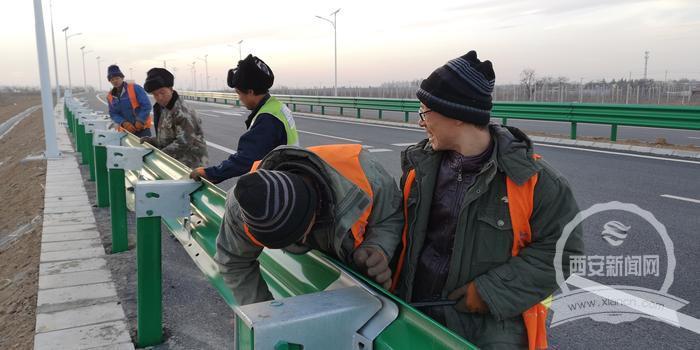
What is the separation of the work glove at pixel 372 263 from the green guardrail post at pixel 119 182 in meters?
3.08

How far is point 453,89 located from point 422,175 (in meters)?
0.34

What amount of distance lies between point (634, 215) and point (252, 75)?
15.7 feet

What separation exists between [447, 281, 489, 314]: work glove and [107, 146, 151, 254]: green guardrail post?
3.26 m

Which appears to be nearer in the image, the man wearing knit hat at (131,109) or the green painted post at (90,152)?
the man wearing knit hat at (131,109)

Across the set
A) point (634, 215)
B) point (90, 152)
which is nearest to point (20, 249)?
point (90, 152)

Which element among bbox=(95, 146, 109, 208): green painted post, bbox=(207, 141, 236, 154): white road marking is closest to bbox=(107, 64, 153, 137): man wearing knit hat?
bbox=(95, 146, 109, 208): green painted post

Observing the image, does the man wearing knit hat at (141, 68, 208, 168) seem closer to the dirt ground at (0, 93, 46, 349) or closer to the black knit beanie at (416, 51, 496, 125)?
the dirt ground at (0, 93, 46, 349)

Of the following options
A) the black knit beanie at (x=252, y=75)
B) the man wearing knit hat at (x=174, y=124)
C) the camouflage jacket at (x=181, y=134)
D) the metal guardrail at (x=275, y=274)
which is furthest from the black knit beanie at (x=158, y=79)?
the black knit beanie at (x=252, y=75)

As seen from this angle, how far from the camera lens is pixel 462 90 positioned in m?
1.89

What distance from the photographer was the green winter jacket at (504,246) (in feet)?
5.94

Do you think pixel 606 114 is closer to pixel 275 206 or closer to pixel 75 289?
pixel 75 289

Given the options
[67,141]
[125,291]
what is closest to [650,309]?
[125,291]

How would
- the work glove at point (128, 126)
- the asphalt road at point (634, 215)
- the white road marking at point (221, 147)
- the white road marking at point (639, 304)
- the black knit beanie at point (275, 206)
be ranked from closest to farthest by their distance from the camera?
1. the black knit beanie at point (275, 206)
2. the asphalt road at point (634, 215)
3. the white road marking at point (639, 304)
4. the work glove at point (128, 126)
5. the white road marking at point (221, 147)

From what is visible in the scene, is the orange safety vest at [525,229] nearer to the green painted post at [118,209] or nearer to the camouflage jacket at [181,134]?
the green painted post at [118,209]
